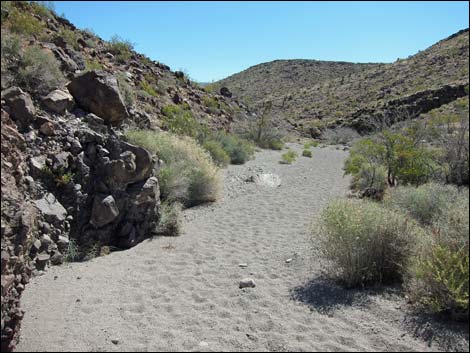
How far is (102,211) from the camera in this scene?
21.4ft

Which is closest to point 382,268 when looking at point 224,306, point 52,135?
point 224,306

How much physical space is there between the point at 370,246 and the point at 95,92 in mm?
5606

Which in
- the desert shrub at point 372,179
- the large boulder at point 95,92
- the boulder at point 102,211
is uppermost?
the large boulder at point 95,92

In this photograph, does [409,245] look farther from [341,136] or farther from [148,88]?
[341,136]

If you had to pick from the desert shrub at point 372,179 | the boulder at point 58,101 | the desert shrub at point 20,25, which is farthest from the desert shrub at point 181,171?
the desert shrub at point 372,179

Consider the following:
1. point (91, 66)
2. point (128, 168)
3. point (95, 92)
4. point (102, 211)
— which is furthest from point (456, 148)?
point (91, 66)

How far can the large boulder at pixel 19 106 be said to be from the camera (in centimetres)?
542

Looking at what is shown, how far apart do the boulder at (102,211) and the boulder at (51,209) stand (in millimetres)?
555

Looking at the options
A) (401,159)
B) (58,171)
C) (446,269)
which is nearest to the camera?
(446,269)

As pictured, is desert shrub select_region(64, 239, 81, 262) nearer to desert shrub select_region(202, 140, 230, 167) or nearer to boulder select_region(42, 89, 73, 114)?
boulder select_region(42, 89, 73, 114)

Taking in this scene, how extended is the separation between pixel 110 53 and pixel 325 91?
4025cm

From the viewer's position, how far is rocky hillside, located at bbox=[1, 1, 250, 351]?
→ 13.6ft

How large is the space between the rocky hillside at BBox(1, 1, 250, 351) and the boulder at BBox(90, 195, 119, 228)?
2 centimetres

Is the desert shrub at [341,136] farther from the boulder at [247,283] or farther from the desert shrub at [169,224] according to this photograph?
the boulder at [247,283]
